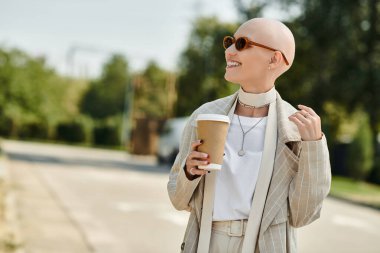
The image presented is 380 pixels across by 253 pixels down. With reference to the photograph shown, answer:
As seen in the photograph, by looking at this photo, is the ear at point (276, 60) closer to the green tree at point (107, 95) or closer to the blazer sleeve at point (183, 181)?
the blazer sleeve at point (183, 181)

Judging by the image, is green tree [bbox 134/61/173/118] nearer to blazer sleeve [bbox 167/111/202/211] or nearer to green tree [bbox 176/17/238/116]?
green tree [bbox 176/17/238/116]

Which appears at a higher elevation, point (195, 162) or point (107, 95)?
point (195, 162)

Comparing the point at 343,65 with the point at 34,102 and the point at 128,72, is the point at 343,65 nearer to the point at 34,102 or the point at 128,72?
the point at 34,102

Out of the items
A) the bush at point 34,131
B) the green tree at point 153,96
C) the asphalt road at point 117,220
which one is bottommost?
the bush at point 34,131

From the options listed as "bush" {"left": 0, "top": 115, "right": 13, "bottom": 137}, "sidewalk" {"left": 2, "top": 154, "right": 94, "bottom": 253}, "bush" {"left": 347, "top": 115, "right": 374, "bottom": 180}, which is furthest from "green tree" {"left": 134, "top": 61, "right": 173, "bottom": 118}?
"sidewalk" {"left": 2, "top": 154, "right": 94, "bottom": 253}

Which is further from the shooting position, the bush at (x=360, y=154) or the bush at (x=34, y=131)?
the bush at (x=34, y=131)

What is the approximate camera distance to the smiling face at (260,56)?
2.06m

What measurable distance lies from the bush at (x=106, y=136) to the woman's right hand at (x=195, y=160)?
44.7m

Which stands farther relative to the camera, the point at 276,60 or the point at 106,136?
the point at 106,136

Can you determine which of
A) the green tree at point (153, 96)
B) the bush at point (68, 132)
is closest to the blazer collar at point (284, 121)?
the bush at point (68, 132)

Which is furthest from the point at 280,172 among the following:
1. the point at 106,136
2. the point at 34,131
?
the point at 34,131

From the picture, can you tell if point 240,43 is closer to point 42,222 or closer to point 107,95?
point 42,222

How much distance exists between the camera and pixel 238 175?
79.4 inches

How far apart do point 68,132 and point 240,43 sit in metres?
47.5
